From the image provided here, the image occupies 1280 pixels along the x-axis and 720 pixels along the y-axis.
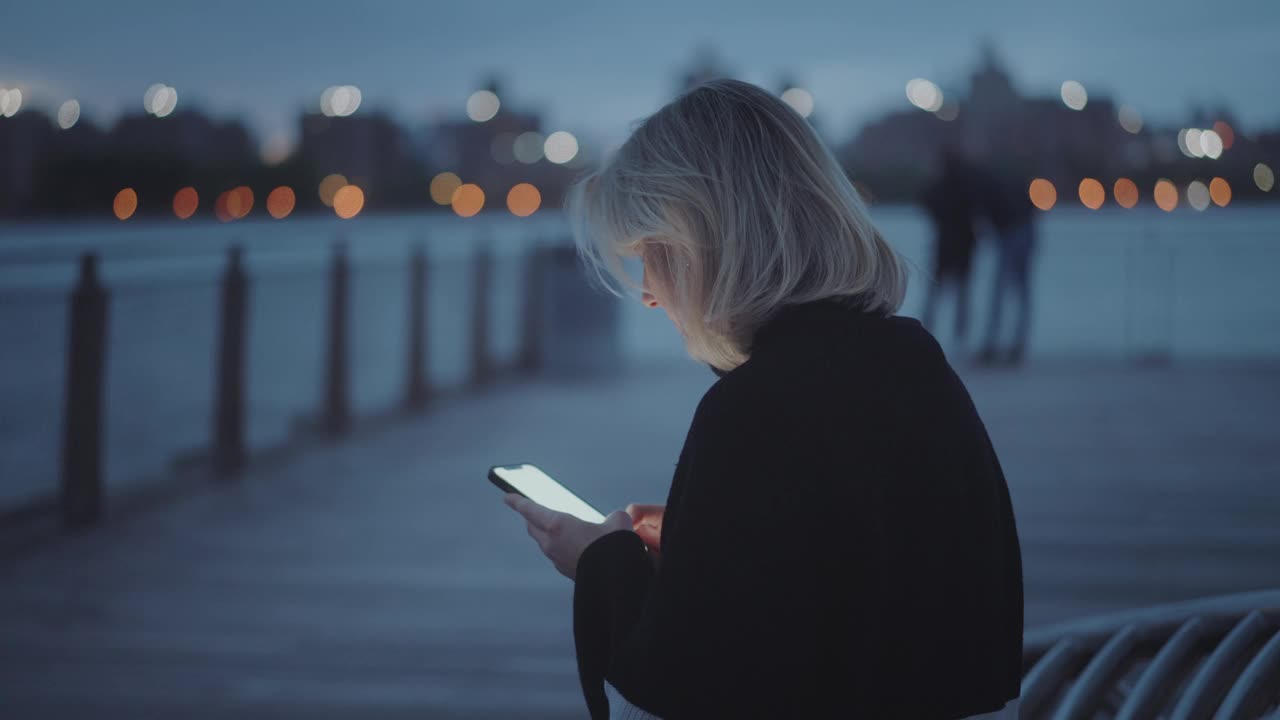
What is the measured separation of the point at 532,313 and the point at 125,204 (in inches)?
185

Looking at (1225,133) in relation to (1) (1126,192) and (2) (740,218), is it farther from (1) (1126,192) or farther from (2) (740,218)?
(2) (740,218)

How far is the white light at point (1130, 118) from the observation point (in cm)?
991

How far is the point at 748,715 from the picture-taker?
1.18 meters

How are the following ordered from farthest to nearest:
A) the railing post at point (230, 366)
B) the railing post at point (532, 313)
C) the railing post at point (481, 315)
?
the railing post at point (532, 313) < the railing post at point (481, 315) < the railing post at point (230, 366)

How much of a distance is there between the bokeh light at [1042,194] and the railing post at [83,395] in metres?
7.13

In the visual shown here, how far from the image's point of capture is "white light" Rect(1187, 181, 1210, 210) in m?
7.56

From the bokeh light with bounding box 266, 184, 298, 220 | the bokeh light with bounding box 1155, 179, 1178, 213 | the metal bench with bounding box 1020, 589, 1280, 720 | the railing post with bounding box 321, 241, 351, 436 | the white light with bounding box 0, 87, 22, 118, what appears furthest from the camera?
the bokeh light with bounding box 1155, 179, 1178, 213

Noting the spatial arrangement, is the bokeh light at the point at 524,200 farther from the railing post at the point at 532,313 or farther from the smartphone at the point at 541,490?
the smartphone at the point at 541,490

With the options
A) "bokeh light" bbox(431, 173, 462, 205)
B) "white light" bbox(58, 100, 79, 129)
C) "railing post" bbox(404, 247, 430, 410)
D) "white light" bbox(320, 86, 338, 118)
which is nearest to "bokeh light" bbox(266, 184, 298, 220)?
"white light" bbox(320, 86, 338, 118)

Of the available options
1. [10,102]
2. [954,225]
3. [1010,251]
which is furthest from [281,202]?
[1010,251]

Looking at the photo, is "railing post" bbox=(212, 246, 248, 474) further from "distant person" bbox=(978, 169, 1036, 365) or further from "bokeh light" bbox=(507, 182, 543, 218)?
"distant person" bbox=(978, 169, 1036, 365)

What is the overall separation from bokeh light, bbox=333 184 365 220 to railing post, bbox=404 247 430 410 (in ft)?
1.61

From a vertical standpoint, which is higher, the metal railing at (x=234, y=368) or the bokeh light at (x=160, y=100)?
the bokeh light at (x=160, y=100)

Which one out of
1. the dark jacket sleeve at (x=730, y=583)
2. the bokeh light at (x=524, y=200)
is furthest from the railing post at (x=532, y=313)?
the dark jacket sleeve at (x=730, y=583)
